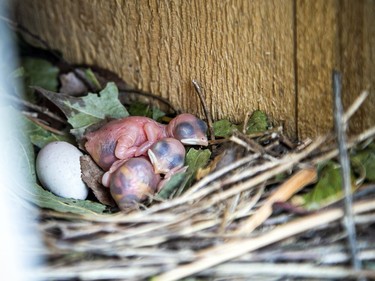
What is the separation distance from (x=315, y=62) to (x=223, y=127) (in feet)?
0.76

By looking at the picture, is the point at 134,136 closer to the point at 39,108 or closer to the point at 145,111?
the point at 145,111

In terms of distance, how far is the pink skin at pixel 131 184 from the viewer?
1.11 metres

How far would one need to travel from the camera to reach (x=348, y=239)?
89 centimetres

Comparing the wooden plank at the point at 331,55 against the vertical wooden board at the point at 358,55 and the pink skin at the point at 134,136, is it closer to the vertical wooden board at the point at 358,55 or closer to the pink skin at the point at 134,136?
the vertical wooden board at the point at 358,55

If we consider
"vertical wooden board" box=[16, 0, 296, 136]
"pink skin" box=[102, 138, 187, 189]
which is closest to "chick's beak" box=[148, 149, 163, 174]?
"pink skin" box=[102, 138, 187, 189]

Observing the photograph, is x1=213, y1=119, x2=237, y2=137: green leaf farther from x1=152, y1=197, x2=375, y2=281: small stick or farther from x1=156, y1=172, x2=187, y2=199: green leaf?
x1=152, y1=197, x2=375, y2=281: small stick

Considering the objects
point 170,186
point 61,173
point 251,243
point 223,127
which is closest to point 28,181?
point 61,173

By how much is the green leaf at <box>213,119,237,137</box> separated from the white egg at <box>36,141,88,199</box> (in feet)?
0.91

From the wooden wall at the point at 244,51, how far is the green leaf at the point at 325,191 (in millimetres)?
129

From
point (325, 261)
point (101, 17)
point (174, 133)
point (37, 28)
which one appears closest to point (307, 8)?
point (174, 133)

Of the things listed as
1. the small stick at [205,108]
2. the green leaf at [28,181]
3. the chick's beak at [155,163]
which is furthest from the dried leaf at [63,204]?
the small stick at [205,108]

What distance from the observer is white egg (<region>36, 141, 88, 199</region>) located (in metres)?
1.20

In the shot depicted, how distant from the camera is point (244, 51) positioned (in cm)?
123

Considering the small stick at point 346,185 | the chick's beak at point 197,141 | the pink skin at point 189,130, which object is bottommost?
the chick's beak at point 197,141
